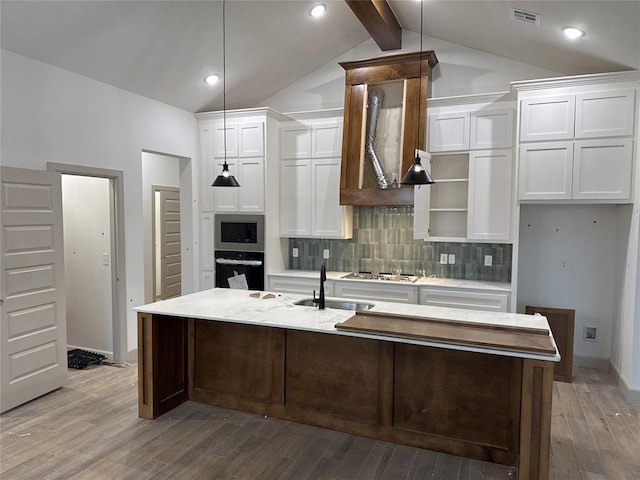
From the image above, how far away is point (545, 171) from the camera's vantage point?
4.11m

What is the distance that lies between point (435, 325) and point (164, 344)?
2.08 metres

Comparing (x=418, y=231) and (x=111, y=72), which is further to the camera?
(x=418, y=231)

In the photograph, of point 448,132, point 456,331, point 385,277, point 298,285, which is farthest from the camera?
point 298,285

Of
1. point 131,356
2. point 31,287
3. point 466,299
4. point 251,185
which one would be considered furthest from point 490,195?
point 31,287

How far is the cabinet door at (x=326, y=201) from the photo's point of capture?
5168 millimetres

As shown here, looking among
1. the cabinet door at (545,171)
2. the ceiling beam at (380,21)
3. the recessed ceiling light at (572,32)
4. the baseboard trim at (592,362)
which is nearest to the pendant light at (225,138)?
the ceiling beam at (380,21)

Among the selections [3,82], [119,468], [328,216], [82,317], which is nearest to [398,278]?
[328,216]

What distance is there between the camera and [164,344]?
3.43 m

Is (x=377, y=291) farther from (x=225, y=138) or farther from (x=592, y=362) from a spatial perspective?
(x=225, y=138)

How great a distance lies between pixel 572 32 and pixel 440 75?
1569 mm

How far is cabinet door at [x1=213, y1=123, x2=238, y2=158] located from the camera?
17.6ft

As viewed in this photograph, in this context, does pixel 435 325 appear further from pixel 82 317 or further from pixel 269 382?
pixel 82 317

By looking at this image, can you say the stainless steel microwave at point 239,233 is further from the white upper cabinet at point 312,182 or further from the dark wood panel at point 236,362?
the dark wood panel at point 236,362

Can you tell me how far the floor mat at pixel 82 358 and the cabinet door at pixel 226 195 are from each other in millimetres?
2142
